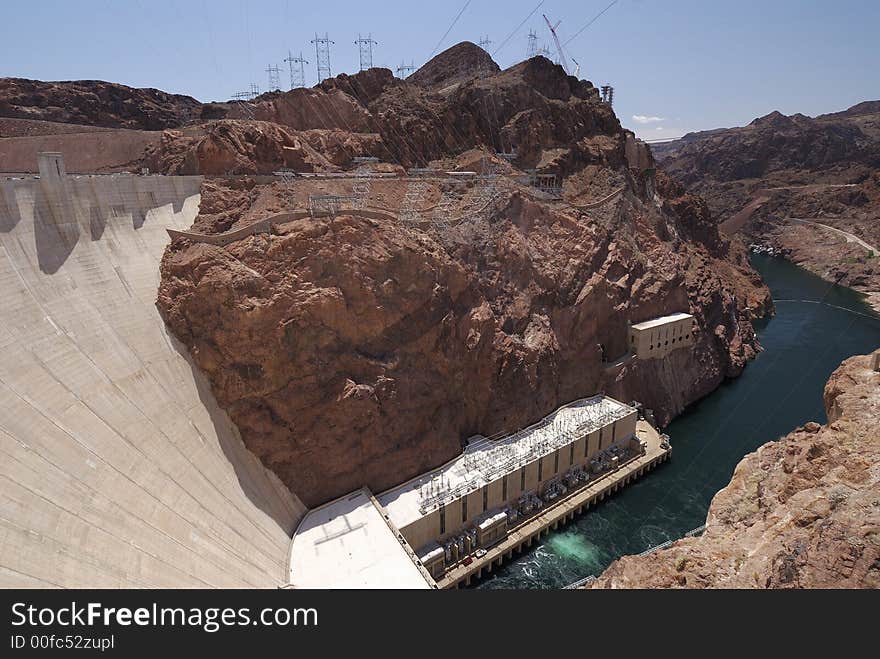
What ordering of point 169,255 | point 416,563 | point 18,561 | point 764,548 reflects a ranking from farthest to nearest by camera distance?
point 169,255
point 416,563
point 18,561
point 764,548

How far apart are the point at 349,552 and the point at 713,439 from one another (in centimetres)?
4304

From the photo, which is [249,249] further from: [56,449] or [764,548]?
[764,548]

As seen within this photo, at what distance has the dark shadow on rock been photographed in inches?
1371

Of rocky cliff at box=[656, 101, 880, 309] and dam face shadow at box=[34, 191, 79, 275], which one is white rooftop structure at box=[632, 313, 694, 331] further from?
rocky cliff at box=[656, 101, 880, 309]

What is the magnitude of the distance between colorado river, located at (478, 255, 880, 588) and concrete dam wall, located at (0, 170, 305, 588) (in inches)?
790

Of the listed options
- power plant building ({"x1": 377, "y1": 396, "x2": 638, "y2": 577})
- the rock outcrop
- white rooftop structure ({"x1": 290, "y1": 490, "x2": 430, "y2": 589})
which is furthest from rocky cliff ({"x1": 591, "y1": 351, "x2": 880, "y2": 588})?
the rock outcrop

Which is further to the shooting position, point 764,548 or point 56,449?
point 56,449

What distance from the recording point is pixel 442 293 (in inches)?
1841

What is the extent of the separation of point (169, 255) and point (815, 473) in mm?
41197

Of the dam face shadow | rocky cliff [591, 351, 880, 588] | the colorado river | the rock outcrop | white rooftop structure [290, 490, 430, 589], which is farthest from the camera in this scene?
the rock outcrop

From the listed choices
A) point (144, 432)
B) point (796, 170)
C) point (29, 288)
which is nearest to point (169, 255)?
point (29, 288)

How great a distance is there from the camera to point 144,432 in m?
30.9

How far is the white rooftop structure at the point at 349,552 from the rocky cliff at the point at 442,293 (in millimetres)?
2200

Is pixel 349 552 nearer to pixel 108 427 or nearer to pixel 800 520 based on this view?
pixel 108 427
